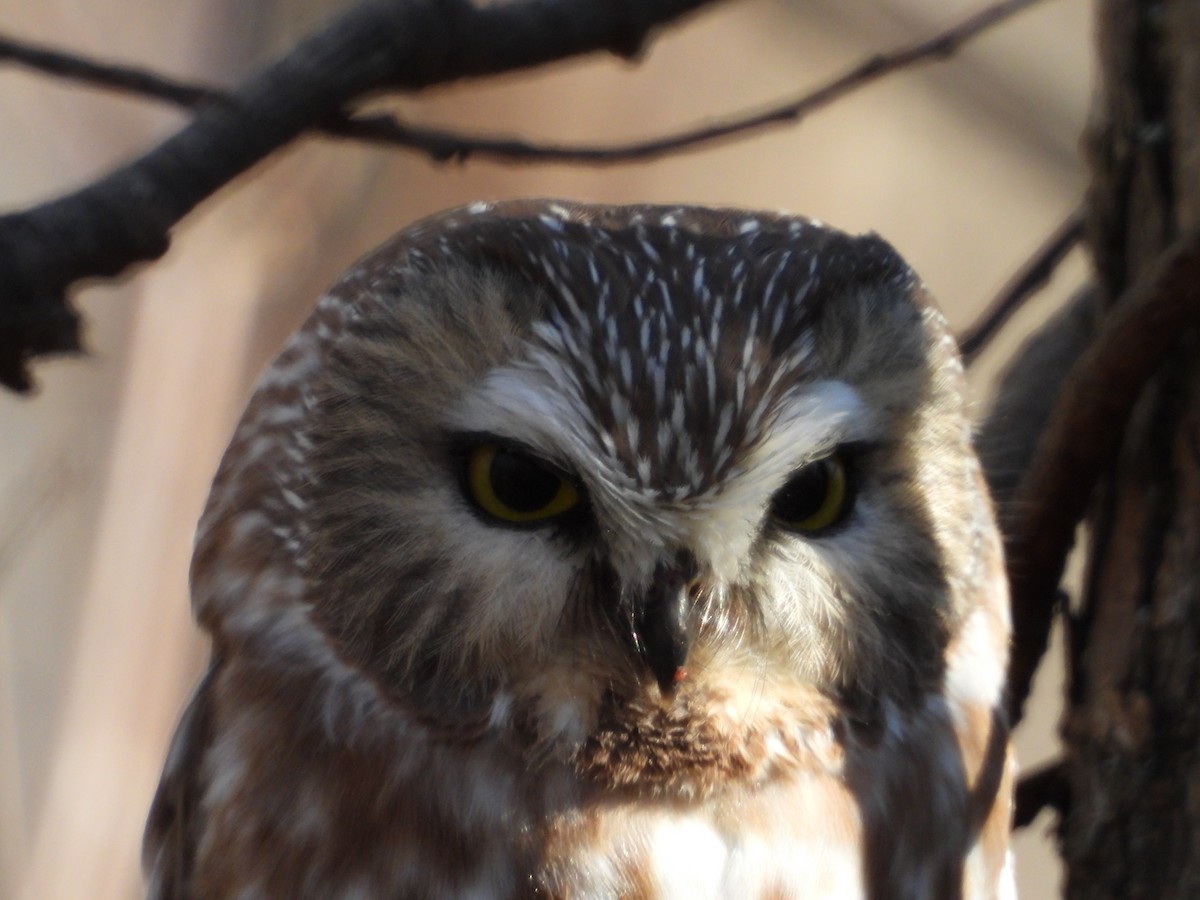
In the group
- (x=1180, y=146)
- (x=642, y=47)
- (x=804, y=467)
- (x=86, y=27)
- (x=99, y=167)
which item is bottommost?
(x=804, y=467)

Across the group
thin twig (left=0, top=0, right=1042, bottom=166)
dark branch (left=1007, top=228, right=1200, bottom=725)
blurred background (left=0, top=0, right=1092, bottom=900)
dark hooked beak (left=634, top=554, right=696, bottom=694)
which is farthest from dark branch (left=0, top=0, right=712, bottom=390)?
blurred background (left=0, top=0, right=1092, bottom=900)

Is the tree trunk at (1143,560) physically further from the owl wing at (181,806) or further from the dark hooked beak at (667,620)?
the owl wing at (181,806)

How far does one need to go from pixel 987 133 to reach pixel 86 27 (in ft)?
10.7

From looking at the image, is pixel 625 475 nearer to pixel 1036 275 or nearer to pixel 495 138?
pixel 495 138

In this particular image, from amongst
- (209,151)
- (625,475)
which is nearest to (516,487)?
(625,475)

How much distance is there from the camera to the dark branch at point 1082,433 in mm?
1610

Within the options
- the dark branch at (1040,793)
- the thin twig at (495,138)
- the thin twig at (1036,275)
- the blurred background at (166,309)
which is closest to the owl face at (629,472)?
the thin twig at (495,138)

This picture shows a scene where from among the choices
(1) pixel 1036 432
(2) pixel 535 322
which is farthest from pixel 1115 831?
(2) pixel 535 322

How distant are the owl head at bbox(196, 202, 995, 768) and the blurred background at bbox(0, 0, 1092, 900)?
1.81 meters

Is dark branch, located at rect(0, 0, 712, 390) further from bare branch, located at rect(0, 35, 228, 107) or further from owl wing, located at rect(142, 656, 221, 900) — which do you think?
owl wing, located at rect(142, 656, 221, 900)

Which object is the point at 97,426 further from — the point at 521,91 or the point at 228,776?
the point at 228,776

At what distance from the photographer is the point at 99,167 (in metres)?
4.13

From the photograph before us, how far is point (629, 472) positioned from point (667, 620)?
141 millimetres

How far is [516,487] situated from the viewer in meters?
1.48
